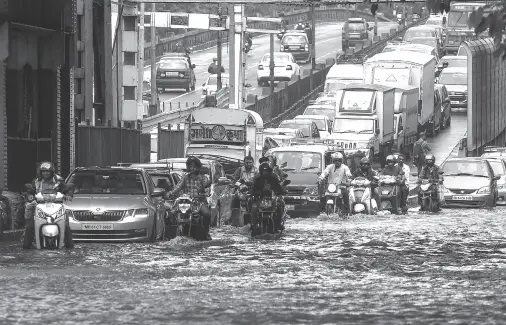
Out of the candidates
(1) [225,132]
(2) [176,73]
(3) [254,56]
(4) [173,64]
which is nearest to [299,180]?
(1) [225,132]

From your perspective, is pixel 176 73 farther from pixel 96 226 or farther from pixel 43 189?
pixel 43 189

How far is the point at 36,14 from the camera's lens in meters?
34.7

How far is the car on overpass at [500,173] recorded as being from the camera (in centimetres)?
4162

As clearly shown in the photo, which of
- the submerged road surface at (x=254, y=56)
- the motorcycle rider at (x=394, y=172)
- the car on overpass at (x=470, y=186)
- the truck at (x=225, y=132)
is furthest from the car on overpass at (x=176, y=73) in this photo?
the motorcycle rider at (x=394, y=172)

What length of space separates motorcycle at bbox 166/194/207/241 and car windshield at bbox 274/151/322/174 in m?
12.6

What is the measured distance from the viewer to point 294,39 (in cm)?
Result: 10600

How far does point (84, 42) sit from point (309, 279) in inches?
935

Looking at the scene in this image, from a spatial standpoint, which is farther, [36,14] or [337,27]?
[337,27]

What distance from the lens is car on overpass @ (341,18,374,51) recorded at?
111 metres

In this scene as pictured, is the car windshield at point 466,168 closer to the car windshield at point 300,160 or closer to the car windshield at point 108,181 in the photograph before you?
the car windshield at point 300,160

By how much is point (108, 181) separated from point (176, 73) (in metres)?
61.7

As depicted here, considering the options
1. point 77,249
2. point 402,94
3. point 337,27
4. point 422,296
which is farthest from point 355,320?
point 337,27

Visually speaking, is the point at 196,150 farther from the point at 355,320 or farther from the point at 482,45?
the point at 355,320

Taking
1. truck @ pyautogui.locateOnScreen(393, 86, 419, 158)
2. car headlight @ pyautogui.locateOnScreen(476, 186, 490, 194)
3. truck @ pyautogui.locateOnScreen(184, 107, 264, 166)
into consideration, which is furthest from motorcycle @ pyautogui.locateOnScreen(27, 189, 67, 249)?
truck @ pyautogui.locateOnScreen(393, 86, 419, 158)
